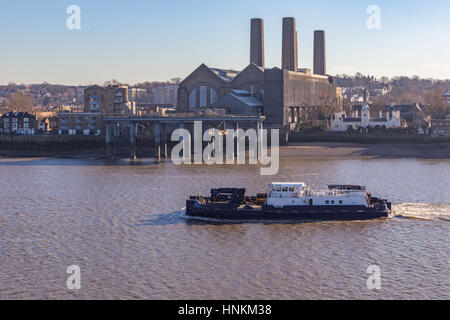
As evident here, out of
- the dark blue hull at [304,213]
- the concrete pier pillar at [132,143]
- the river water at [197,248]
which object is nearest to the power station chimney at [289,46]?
the concrete pier pillar at [132,143]

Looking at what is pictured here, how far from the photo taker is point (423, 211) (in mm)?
48406

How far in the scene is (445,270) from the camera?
33844mm

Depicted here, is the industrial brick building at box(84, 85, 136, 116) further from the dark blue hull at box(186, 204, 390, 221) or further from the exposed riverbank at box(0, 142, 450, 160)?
the dark blue hull at box(186, 204, 390, 221)

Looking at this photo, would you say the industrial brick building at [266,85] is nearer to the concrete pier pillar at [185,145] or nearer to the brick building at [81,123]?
the concrete pier pillar at [185,145]

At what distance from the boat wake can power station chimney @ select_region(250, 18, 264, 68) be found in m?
90.7

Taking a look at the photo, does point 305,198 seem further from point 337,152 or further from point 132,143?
point 132,143

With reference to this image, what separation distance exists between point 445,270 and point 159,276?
15428 millimetres

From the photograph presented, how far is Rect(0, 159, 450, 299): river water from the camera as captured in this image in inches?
1226

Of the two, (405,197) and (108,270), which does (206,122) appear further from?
(108,270)

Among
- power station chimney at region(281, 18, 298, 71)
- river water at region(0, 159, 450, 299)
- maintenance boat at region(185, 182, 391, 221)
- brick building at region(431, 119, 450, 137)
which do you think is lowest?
river water at region(0, 159, 450, 299)

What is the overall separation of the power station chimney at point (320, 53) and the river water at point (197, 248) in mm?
91220

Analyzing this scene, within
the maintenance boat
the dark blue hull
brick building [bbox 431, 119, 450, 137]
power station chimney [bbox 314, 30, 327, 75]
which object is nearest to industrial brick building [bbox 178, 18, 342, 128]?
power station chimney [bbox 314, 30, 327, 75]
